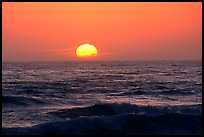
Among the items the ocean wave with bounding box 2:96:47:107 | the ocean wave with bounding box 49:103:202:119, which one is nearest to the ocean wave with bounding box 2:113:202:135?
the ocean wave with bounding box 49:103:202:119

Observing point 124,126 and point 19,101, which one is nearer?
point 124,126

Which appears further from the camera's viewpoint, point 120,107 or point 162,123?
point 120,107

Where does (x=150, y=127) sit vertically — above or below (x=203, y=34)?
below

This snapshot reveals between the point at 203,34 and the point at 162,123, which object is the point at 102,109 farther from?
the point at 203,34

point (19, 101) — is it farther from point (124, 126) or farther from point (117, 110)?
point (124, 126)

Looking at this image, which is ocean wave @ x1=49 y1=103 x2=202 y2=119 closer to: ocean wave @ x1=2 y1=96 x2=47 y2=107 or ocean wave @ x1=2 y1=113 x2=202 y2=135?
ocean wave @ x1=2 y1=113 x2=202 y2=135

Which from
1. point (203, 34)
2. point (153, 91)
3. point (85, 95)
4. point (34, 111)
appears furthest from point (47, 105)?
point (203, 34)

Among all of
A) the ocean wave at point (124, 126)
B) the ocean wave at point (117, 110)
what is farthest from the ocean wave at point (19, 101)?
the ocean wave at point (124, 126)

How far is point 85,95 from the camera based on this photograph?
71.6 ft

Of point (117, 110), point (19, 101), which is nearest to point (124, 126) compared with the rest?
point (117, 110)

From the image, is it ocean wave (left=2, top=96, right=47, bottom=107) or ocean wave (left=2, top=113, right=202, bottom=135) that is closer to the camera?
ocean wave (left=2, top=113, right=202, bottom=135)

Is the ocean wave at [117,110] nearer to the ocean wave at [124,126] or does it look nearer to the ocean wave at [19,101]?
the ocean wave at [124,126]

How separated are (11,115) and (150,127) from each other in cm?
563

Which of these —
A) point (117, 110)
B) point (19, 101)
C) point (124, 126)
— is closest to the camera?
point (124, 126)
